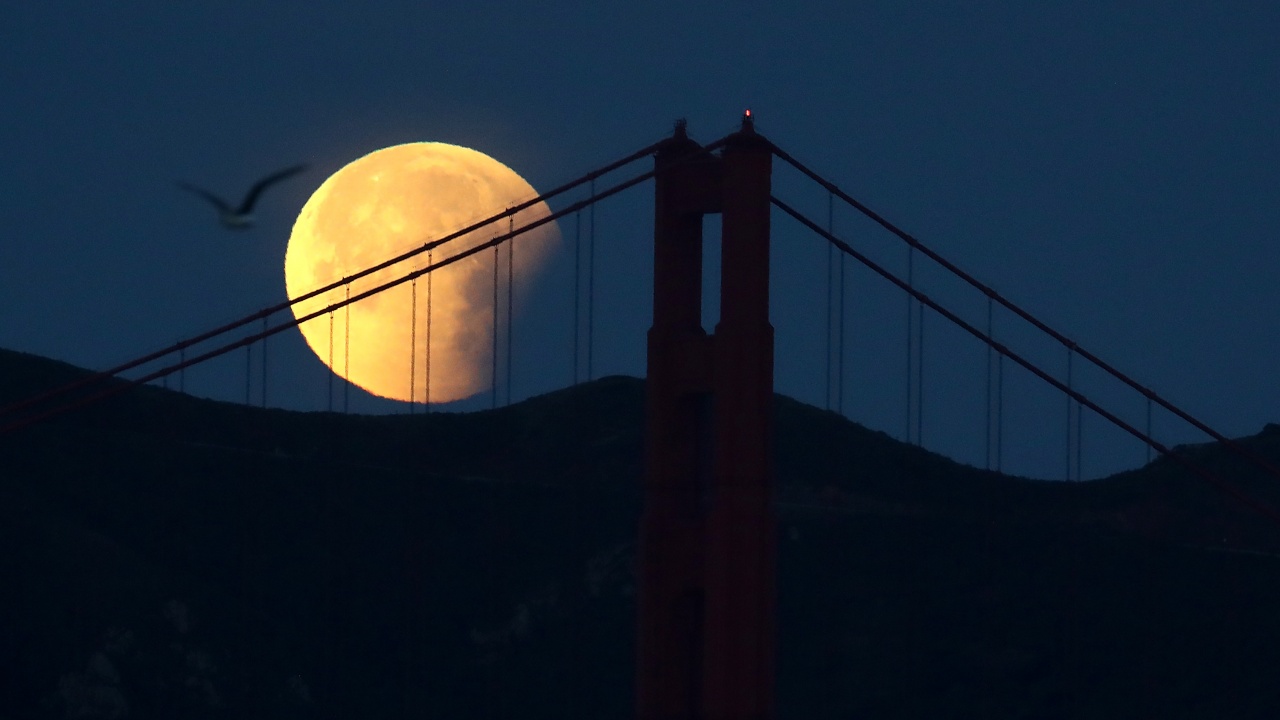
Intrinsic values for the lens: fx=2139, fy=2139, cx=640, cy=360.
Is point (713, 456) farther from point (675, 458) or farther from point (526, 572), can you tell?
point (526, 572)

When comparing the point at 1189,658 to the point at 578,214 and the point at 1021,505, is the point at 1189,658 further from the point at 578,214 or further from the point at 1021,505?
the point at 578,214

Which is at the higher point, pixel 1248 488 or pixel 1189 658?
pixel 1248 488

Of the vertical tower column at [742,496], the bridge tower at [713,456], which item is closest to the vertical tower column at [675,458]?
the bridge tower at [713,456]

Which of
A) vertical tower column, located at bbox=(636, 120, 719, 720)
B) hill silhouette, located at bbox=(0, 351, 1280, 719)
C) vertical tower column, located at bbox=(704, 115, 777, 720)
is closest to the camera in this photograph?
vertical tower column, located at bbox=(704, 115, 777, 720)

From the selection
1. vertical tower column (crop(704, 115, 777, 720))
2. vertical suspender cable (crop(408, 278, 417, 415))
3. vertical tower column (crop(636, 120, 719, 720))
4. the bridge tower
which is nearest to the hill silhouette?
vertical suspender cable (crop(408, 278, 417, 415))

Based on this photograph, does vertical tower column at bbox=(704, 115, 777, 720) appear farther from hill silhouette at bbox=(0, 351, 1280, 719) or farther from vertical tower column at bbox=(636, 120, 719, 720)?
hill silhouette at bbox=(0, 351, 1280, 719)

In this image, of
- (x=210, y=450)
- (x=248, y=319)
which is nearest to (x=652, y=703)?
(x=248, y=319)
